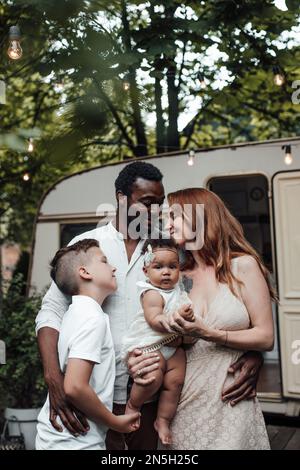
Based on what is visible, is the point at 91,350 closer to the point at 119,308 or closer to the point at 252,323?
the point at 119,308

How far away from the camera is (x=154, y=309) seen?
2191 mm

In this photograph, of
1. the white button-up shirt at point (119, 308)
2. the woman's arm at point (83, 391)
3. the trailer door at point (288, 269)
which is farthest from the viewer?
the trailer door at point (288, 269)

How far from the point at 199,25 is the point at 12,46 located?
4.53 ft

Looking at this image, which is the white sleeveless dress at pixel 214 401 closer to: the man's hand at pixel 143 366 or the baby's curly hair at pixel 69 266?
the man's hand at pixel 143 366

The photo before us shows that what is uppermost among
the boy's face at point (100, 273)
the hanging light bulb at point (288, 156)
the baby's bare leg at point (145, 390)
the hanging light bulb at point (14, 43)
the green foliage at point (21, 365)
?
the hanging light bulb at point (14, 43)

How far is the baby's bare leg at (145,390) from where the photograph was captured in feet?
7.01

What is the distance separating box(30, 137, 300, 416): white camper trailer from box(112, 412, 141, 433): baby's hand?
2.78 m

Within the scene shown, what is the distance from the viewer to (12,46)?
3375 mm

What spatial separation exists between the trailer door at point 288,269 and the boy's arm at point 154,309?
2774 millimetres

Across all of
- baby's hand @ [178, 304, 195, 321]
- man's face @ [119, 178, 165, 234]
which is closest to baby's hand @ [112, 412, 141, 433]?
baby's hand @ [178, 304, 195, 321]

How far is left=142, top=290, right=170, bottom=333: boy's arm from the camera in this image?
214 centimetres

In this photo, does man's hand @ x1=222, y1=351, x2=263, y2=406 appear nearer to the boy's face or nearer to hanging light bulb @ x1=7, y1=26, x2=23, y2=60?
the boy's face

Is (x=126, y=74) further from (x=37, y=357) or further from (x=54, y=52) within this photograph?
(x=37, y=357)

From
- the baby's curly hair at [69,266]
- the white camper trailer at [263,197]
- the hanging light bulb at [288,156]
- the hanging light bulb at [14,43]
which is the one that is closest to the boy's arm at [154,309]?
the baby's curly hair at [69,266]
